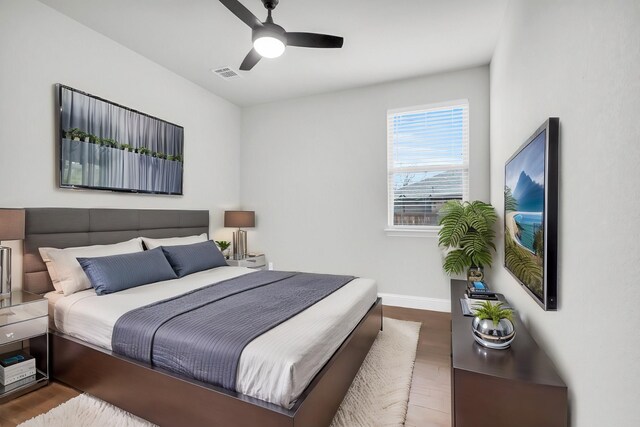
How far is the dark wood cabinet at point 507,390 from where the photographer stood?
126 centimetres

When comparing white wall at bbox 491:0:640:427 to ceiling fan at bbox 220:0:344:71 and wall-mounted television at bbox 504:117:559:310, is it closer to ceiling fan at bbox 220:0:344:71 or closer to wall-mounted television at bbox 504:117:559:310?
wall-mounted television at bbox 504:117:559:310

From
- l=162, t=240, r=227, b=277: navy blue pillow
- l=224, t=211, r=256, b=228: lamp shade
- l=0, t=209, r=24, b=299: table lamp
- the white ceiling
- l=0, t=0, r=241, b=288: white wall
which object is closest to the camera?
l=0, t=209, r=24, b=299: table lamp

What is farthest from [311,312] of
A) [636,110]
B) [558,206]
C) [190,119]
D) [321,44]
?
[190,119]

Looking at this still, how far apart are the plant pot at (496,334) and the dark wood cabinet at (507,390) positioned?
45 mm

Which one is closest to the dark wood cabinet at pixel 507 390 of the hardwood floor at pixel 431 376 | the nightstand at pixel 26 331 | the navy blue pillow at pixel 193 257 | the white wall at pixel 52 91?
the hardwood floor at pixel 431 376

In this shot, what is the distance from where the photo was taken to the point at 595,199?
1.11m

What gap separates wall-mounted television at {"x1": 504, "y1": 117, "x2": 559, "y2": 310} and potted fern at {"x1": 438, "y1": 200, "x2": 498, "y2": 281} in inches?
34.0

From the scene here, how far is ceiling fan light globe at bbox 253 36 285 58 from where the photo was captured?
2.23m

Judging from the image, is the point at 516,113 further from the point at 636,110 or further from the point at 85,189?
the point at 85,189

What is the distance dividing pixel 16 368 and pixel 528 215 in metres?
3.45

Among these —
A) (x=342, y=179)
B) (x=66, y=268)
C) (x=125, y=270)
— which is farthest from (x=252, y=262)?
(x=66, y=268)

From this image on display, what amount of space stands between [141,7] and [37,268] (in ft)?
7.53

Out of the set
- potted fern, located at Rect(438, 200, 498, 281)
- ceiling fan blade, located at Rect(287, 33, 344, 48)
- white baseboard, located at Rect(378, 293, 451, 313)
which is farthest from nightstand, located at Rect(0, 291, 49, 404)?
potted fern, located at Rect(438, 200, 498, 281)

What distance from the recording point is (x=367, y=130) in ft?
13.4
